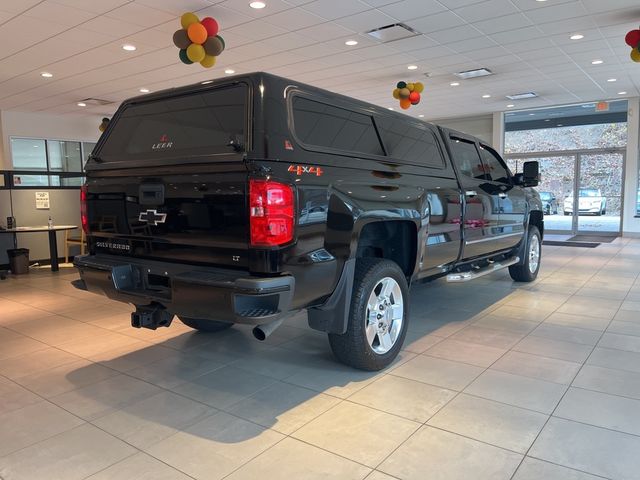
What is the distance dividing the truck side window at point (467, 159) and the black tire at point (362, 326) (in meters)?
1.59

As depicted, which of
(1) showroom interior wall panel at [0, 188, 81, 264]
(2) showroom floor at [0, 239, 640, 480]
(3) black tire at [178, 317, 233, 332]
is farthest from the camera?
(1) showroom interior wall panel at [0, 188, 81, 264]

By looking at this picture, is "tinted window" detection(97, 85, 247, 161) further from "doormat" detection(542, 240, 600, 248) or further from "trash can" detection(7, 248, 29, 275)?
"doormat" detection(542, 240, 600, 248)

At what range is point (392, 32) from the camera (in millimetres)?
6828

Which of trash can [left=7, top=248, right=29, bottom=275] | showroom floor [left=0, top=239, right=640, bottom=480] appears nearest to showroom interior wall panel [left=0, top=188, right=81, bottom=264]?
trash can [left=7, top=248, right=29, bottom=275]

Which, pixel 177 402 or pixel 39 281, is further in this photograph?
pixel 39 281

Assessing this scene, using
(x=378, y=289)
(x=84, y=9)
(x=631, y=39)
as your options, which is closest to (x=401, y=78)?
(x=631, y=39)

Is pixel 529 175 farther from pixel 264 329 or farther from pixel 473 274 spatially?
→ pixel 264 329

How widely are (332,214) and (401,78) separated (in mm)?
7789

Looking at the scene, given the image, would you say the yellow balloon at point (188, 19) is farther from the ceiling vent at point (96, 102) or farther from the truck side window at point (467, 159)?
the ceiling vent at point (96, 102)

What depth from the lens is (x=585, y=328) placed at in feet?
13.9

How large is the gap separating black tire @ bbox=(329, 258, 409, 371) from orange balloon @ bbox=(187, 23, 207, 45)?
397 centimetres

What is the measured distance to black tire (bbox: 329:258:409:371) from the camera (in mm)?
3033

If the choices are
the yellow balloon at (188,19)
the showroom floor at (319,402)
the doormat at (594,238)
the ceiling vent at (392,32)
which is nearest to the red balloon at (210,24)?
the yellow balloon at (188,19)

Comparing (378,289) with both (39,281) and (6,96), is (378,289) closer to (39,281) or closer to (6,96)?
(39,281)
